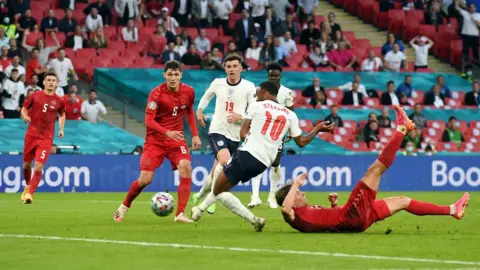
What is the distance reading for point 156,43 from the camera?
32.9 meters

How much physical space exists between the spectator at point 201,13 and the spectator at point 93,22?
11.0ft

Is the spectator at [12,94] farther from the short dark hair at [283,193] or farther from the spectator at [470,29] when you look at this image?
the short dark hair at [283,193]

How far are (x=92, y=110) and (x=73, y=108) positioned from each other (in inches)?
19.8

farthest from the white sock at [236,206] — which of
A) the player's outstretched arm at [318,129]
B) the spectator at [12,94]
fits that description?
the spectator at [12,94]

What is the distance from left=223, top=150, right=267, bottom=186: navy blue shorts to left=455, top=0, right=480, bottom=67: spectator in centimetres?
2443

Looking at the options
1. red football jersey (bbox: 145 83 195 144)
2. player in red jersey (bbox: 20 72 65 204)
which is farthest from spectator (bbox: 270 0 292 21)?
red football jersey (bbox: 145 83 195 144)

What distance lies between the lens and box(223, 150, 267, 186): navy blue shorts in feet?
45.9

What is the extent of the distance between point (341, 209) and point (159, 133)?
3635 millimetres

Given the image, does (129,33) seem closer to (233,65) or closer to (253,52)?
(253,52)

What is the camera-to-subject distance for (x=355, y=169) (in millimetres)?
29219

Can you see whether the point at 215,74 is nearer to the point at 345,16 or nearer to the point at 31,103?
the point at 345,16

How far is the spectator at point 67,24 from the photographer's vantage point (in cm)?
3209

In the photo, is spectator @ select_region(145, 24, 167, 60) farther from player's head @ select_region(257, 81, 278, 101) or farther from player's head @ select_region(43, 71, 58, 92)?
player's head @ select_region(257, 81, 278, 101)


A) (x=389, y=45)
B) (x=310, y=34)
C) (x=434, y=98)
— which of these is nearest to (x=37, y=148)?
(x=310, y=34)
